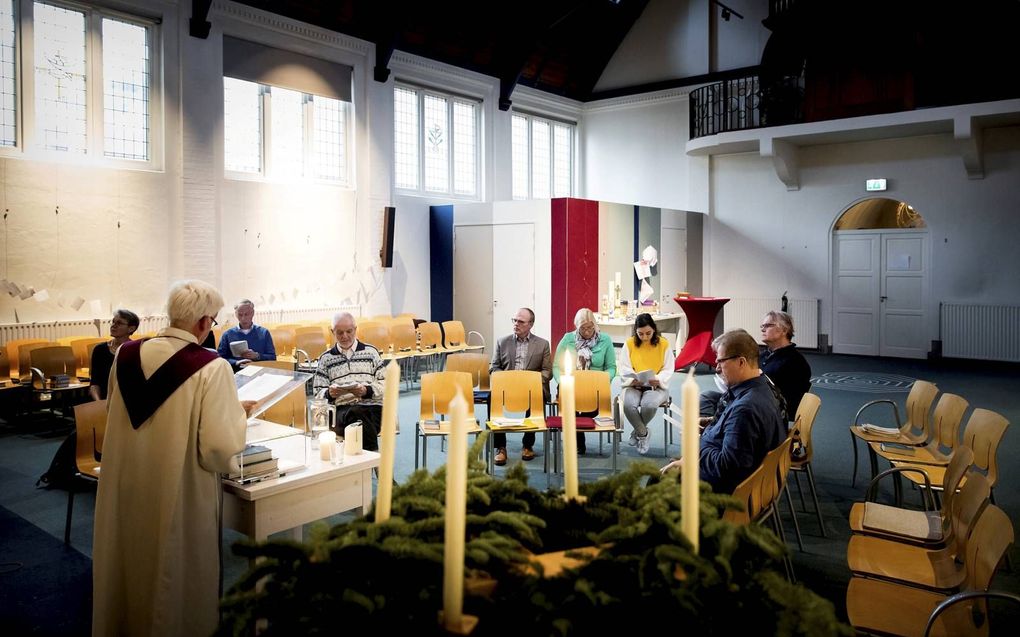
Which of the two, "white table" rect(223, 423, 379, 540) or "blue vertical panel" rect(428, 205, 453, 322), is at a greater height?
"blue vertical panel" rect(428, 205, 453, 322)

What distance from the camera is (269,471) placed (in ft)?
10.9

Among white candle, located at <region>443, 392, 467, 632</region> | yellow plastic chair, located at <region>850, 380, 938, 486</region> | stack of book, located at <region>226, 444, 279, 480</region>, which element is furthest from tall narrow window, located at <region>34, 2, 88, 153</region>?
white candle, located at <region>443, 392, 467, 632</region>

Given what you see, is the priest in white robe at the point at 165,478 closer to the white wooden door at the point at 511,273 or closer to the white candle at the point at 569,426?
the white candle at the point at 569,426

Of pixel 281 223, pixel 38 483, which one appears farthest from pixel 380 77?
pixel 38 483

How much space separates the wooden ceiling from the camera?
1228 centimetres

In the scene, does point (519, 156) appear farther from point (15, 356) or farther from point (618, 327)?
point (15, 356)

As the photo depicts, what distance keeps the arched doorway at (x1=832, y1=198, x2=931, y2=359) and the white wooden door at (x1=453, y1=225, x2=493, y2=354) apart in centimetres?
711

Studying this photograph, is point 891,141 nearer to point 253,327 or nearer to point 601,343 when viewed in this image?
point 601,343

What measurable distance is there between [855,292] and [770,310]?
1772 millimetres

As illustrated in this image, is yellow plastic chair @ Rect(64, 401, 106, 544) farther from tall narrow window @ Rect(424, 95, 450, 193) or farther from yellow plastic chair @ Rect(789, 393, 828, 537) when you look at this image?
tall narrow window @ Rect(424, 95, 450, 193)

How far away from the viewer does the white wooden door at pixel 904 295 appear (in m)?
14.1

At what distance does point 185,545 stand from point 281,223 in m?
9.46

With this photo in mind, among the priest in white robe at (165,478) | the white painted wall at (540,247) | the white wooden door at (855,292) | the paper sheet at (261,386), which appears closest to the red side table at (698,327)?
the white painted wall at (540,247)

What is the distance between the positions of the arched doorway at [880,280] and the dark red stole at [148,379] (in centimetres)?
1431
